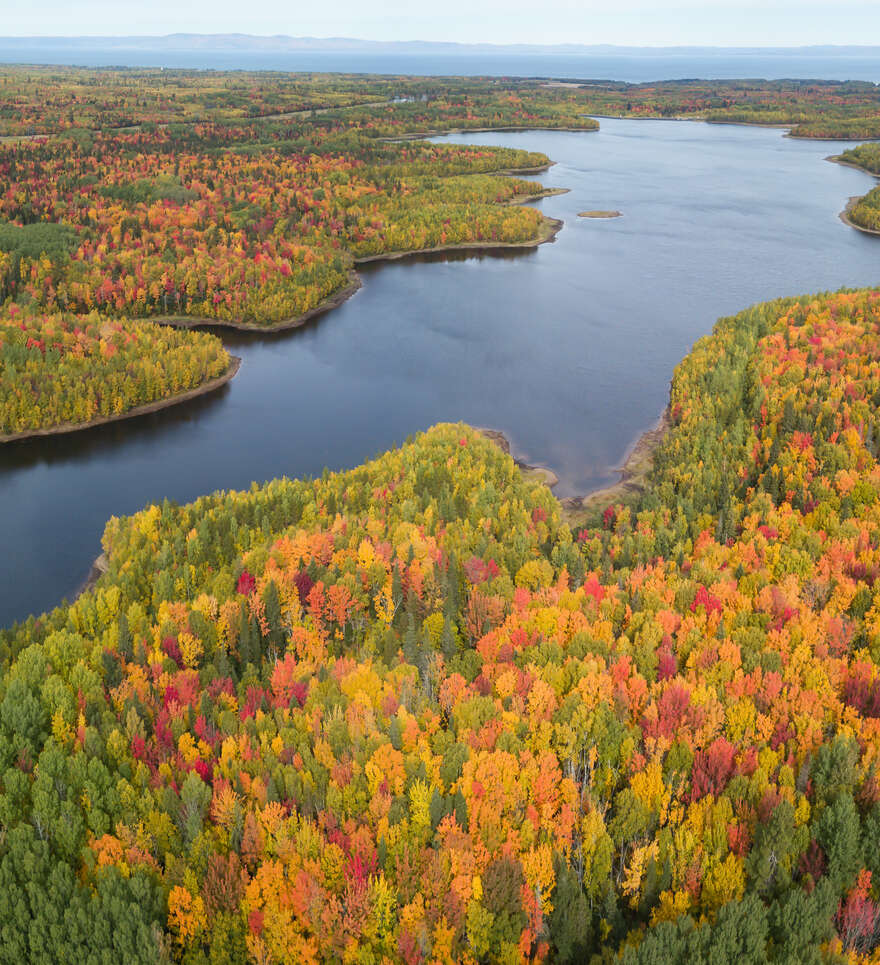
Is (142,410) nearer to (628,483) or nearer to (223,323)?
(223,323)

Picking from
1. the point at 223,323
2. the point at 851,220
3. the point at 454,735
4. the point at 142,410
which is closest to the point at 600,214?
the point at 851,220


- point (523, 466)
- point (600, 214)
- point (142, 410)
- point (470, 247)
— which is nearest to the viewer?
point (523, 466)

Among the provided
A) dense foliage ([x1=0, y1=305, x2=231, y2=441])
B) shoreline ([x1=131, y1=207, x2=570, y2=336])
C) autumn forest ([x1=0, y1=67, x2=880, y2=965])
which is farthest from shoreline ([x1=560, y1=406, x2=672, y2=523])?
shoreline ([x1=131, y1=207, x2=570, y2=336])

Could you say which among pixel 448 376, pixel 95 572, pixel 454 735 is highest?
pixel 448 376

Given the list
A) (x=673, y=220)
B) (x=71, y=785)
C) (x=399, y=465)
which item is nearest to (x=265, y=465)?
(x=399, y=465)

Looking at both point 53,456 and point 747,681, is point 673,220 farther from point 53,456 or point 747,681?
point 747,681

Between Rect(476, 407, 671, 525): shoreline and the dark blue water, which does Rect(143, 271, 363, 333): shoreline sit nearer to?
the dark blue water

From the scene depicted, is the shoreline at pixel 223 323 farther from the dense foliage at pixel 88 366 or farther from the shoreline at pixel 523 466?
the shoreline at pixel 523 466
